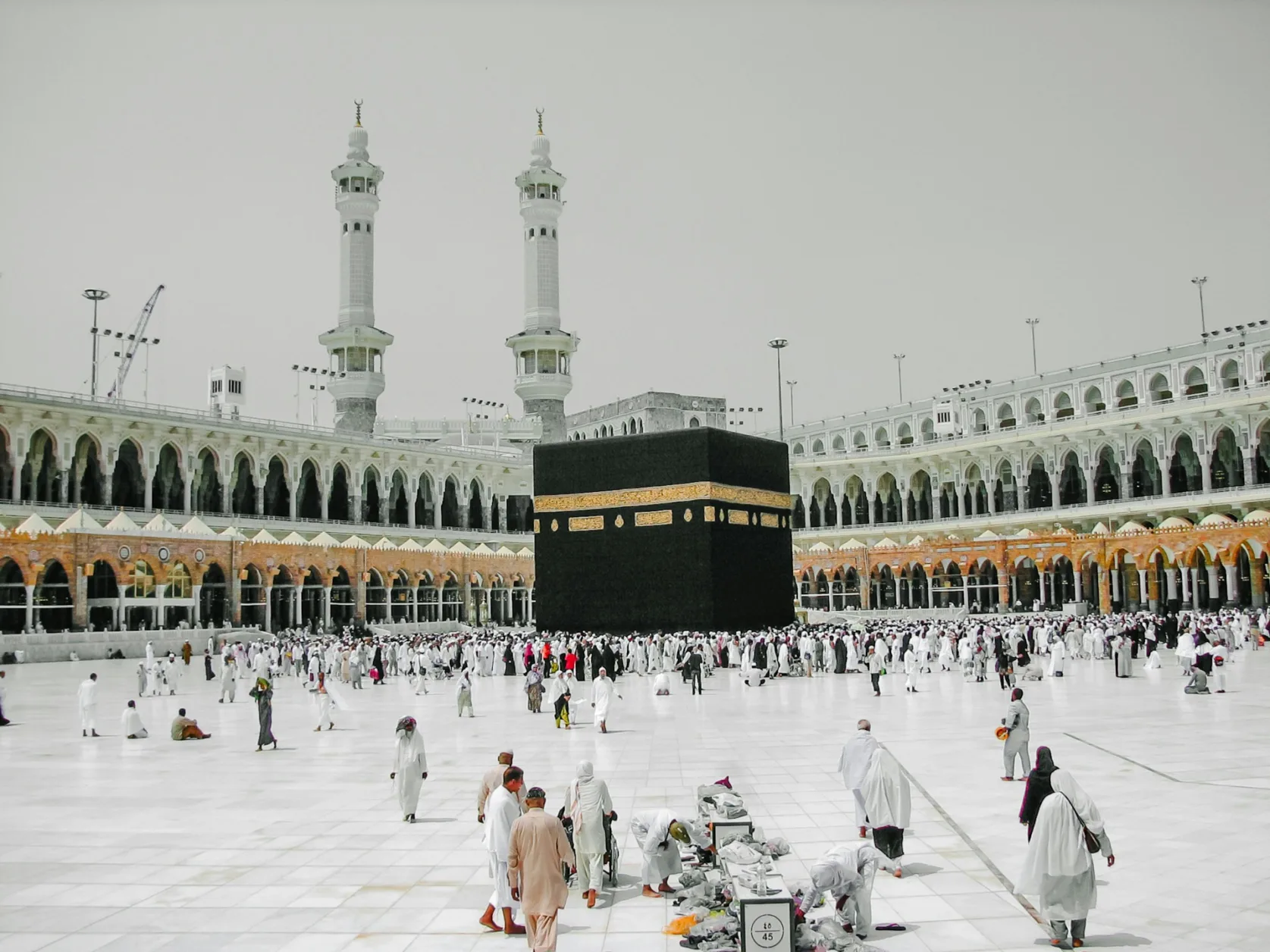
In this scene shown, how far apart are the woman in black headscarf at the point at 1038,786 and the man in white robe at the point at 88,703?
9.74m

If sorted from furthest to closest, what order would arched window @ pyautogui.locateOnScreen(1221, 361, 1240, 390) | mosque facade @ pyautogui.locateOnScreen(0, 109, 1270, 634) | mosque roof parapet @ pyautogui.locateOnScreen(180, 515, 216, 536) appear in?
A: arched window @ pyautogui.locateOnScreen(1221, 361, 1240, 390)
mosque facade @ pyautogui.locateOnScreen(0, 109, 1270, 634)
mosque roof parapet @ pyautogui.locateOnScreen(180, 515, 216, 536)

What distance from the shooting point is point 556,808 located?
741 cm

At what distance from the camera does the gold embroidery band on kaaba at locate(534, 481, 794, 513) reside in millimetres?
23406

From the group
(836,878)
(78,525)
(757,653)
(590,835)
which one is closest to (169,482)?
(78,525)

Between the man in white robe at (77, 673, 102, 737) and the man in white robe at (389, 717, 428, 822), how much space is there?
599cm

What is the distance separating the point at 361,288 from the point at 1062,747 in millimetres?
39144

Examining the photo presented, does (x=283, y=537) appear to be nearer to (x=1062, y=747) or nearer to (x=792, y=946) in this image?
(x=1062, y=747)

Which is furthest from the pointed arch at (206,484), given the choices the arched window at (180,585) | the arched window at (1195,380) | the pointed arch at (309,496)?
the arched window at (1195,380)

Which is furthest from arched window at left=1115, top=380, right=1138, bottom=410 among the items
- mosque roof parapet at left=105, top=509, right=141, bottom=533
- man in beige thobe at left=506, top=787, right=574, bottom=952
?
man in beige thobe at left=506, top=787, right=574, bottom=952

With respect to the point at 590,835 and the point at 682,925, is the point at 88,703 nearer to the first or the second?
the point at 590,835

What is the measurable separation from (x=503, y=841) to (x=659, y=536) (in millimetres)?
18601

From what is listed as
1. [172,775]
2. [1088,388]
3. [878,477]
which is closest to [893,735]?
[172,775]

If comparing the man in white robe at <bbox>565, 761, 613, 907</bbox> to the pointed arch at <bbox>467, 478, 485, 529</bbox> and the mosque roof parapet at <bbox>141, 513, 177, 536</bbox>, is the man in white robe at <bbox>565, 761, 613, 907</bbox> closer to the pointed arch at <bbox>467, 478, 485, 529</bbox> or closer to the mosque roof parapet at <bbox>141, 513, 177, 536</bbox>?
the mosque roof parapet at <bbox>141, 513, 177, 536</bbox>

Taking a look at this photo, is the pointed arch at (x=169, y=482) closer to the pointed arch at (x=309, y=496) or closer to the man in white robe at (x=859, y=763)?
→ the pointed arch at (x=309, y=496)
